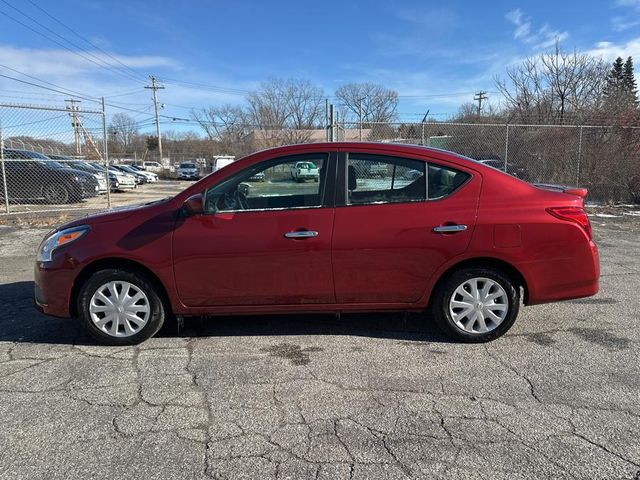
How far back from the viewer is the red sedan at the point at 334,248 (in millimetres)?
3912

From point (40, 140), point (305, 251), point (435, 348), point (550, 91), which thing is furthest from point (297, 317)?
point (550, 91)

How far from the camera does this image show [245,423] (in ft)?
9.57

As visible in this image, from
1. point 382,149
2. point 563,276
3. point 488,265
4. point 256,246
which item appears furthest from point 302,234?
point 563,276

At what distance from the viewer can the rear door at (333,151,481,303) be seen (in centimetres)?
390

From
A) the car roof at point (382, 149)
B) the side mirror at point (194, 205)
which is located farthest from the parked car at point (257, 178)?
the side mirror at point (194, 205)

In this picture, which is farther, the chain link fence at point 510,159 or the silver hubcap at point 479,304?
the chain link fence at point 510,159

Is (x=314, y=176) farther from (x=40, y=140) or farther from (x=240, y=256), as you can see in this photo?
(x=40, y=140)

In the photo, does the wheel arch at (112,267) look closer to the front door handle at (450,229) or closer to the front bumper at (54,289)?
the front bumper at (54,289)

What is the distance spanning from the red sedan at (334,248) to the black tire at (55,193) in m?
12.2

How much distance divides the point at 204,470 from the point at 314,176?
7.99 ft

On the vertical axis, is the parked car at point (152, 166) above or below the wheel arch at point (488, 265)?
above

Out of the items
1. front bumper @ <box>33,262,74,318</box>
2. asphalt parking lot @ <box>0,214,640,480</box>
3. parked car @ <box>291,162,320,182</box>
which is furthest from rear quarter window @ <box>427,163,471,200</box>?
front bumper @ <box>33,262,74,318</box>

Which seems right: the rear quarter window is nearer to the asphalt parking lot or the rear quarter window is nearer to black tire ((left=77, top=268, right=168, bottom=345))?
the asphalt parking lot

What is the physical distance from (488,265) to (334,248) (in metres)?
1.34
